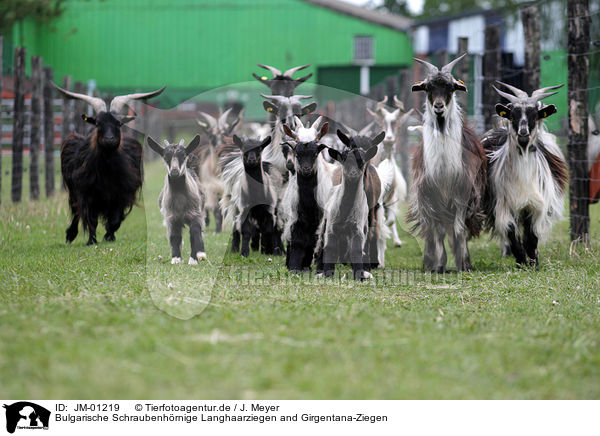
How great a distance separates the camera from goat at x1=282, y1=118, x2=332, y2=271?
7.28m

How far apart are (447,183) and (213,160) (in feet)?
14.8

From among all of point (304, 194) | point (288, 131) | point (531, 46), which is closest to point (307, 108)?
point (288, 131)

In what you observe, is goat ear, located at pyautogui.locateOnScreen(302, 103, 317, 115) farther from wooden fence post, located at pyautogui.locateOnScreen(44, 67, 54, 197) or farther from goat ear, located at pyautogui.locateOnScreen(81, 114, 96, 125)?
wooden fence post, located at pyautogui.locateOnScreen(44, 67, 54, 197)

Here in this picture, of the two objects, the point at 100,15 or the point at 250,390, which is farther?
the point at 100,15

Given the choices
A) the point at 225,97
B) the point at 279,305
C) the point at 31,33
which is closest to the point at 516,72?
the point at 279,305

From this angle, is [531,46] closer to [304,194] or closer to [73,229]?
[304,194]

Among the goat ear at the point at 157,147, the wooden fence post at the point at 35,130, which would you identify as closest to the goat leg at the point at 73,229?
the goat ear at the point at 157,147

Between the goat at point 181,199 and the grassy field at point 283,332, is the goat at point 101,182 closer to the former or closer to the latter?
the grassy field at point 283,332

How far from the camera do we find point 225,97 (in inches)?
1054

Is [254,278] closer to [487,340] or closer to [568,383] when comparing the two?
[487,340]

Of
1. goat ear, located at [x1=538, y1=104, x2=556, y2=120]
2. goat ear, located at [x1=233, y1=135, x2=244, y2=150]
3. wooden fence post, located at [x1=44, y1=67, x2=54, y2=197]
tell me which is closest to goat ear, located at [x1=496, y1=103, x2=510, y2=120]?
goat ear, located at [x1=538, y1=104, x2=556, y2=120]

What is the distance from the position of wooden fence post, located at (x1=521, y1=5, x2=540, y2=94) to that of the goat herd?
59.0 inches

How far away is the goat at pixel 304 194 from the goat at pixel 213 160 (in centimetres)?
361

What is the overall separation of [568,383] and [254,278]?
382 centimetres
